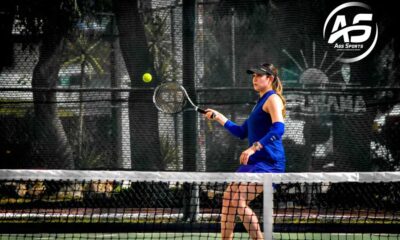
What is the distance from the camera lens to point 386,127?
289 inches

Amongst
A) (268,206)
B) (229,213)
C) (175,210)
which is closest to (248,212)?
(229,213)

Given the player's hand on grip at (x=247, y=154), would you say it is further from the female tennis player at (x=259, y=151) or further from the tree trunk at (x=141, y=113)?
the tree trunk at (x=141, y=113)

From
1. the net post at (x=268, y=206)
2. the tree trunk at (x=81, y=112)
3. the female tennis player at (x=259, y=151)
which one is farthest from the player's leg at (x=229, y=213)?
the tree trunk at (x=81, y=112)

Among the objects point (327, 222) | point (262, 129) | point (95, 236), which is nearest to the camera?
point (262, 129)

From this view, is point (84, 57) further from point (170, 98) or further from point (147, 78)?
point (170, 98)

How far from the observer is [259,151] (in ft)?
16.4

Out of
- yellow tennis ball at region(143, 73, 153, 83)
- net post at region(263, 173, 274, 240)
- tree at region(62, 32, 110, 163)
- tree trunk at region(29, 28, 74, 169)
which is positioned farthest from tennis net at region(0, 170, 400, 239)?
net post at region(263, 173, 274, 240)

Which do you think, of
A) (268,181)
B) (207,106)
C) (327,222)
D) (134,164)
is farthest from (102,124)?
(268,181)

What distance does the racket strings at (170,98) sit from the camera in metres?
6.64

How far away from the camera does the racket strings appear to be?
6637 mm

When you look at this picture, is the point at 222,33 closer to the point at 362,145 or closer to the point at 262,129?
the point at 362,145

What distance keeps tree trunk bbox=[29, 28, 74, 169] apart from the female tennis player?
8.82 feet

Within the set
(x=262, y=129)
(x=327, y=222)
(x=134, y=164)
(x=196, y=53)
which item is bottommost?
(x=327, y=222)

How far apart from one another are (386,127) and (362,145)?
30 centimetres
